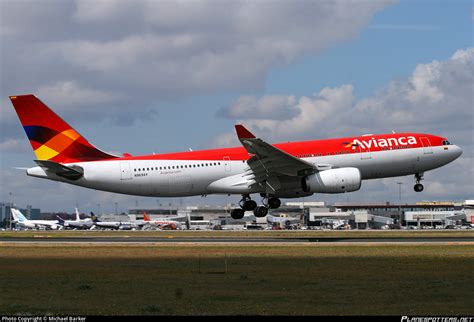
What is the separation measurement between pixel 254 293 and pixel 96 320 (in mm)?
8756

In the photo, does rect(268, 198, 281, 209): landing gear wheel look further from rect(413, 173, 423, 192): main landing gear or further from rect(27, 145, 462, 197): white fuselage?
rect(413, 173, 423, 192): main landing gear

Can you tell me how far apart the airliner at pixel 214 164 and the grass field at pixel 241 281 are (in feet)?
39.2

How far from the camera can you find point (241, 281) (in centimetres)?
3128

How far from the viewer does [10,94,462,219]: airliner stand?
6150 centimetres

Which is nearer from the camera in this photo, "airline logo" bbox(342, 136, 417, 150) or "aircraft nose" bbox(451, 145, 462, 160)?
"airline logo" bbox(342, 136, 417, 150)

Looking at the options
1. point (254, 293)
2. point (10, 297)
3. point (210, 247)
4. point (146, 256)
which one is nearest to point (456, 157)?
point (210, 247)

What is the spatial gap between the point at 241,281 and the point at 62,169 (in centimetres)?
3269

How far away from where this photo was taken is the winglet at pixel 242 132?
193 ft

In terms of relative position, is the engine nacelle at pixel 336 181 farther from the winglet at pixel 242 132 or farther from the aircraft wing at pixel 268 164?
the winglet at pixel 242 132

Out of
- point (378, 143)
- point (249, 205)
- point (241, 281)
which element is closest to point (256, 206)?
point (249, 205)

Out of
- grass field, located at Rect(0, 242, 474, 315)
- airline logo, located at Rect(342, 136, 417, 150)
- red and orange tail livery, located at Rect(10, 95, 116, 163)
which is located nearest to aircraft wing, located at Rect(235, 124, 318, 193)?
airline logo, located at Rect(342, 136, 417, 150)

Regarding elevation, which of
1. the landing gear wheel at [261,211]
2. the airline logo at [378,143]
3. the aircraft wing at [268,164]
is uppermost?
the airline logo at [378,143]

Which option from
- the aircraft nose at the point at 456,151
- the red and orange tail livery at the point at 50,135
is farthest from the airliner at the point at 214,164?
the aircraft nose at the point at 456,151

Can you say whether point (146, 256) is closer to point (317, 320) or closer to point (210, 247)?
point (210, 247)
